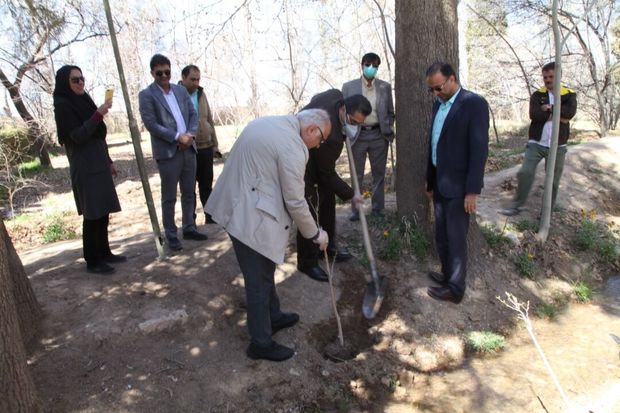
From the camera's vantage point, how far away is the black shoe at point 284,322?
3402 millimetres

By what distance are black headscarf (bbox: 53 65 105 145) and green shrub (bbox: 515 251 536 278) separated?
438 centimetres

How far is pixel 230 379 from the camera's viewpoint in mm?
2900

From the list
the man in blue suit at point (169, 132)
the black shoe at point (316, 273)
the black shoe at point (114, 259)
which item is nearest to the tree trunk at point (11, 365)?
the black shoe at point (114, 259)

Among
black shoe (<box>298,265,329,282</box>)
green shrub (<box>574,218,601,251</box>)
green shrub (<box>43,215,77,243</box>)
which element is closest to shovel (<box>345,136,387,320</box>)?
black shoe (<box>298,265,329,282</box>)

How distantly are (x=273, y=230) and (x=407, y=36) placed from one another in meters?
2.58

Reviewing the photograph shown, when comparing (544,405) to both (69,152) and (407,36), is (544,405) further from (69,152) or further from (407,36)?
(69,152)

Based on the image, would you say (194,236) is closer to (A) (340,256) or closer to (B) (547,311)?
(A) (340,256)

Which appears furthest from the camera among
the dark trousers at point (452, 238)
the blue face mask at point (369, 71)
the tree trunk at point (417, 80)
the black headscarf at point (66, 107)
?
the blue face mask at point (369, 71)

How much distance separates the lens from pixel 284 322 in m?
3.44

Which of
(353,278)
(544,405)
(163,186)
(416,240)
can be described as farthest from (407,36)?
(544,405)

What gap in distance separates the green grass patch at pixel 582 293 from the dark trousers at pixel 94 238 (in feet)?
15.3

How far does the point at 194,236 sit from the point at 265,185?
220 cm

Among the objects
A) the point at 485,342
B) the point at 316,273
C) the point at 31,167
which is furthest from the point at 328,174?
the point at 31,167

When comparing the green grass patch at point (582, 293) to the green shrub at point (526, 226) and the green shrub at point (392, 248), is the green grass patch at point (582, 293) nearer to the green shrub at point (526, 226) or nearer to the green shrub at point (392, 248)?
the green shrub at point (526, 226)
